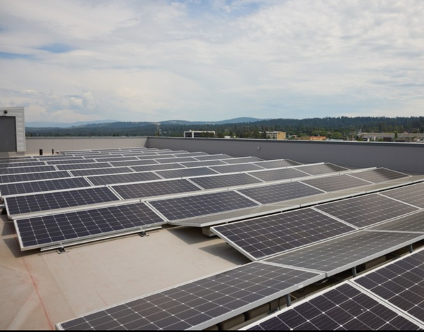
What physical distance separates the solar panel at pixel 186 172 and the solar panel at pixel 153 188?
4.03 meters

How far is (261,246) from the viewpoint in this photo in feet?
34.4

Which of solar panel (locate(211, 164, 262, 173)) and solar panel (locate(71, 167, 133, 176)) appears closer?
solar panel (locate(71, 167, 133, 176))

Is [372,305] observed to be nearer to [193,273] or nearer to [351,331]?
[351,331]

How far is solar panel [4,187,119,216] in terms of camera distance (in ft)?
45.7

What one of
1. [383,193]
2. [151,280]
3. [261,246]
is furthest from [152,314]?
[383,193]

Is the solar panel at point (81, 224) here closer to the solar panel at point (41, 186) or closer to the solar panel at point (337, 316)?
the solar panel at point (41, 186)

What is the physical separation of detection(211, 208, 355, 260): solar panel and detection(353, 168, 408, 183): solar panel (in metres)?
9.95

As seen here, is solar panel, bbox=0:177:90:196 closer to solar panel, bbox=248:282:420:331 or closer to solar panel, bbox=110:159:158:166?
solar panel, bbox=110:159:158:166

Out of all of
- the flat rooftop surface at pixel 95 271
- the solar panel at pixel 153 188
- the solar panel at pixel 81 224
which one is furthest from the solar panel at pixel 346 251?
the solar panel at pixel 153 188

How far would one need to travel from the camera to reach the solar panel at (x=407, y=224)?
11710 millimetres

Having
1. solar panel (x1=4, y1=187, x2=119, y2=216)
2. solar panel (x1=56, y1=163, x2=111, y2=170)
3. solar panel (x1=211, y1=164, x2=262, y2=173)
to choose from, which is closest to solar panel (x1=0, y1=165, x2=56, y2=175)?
solar panel (x1=56, y1=163, x2=111, y2=170)

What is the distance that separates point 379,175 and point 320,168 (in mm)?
4354

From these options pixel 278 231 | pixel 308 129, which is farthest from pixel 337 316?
pixel 308 129

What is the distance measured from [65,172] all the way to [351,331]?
2354 cm
